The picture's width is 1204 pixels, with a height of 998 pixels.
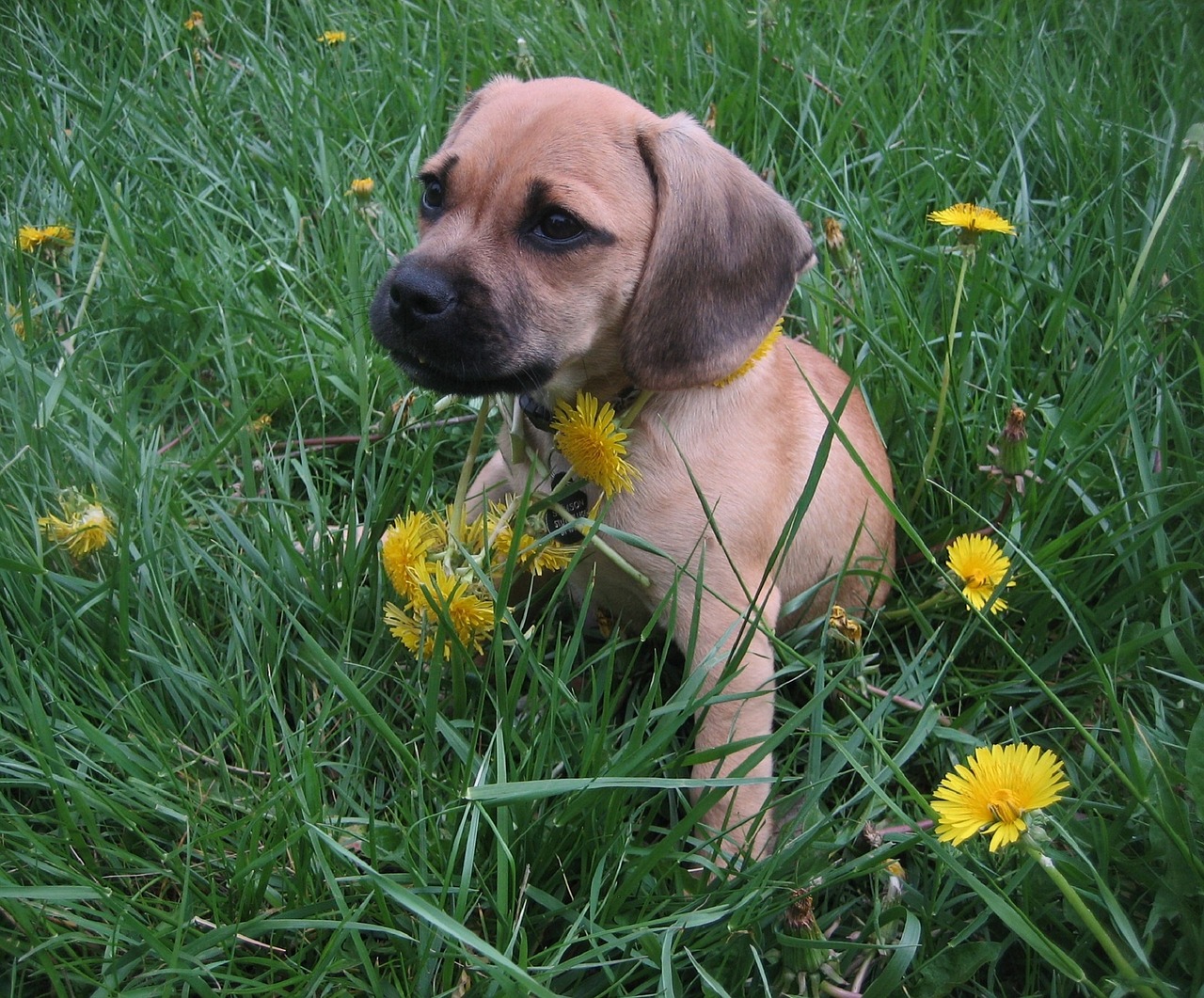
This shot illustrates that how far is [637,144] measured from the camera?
2287mm

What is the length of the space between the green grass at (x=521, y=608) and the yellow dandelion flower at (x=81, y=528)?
0.18ft

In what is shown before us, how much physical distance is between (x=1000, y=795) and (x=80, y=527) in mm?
1883

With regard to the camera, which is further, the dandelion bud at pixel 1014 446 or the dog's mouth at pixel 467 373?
the dandelion bud at pixel 1014 446

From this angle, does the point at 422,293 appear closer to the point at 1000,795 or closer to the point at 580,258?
the point at 580,258

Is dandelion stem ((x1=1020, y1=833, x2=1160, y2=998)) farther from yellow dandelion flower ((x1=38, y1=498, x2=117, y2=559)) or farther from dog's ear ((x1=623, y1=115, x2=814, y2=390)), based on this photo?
yellow dandelion flower ((x1=38, y1=498, x2=117, y2=559))

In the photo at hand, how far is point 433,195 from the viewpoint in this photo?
235 centimetres

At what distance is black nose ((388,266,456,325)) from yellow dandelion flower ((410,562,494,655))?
507 mm

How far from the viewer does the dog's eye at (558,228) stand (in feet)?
7.09

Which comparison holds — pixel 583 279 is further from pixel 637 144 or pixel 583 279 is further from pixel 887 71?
pixel 887 71

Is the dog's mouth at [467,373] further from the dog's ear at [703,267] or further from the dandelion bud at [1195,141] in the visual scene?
the dandelion bud at [1195,141]

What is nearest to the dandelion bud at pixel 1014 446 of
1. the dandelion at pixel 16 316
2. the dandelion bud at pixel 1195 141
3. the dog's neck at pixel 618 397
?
the dog's neck at pixel 618 397

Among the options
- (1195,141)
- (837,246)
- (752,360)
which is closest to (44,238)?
(752,360)

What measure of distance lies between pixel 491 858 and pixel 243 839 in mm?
435

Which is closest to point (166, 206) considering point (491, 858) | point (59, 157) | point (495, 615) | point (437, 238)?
point (59, 157)
